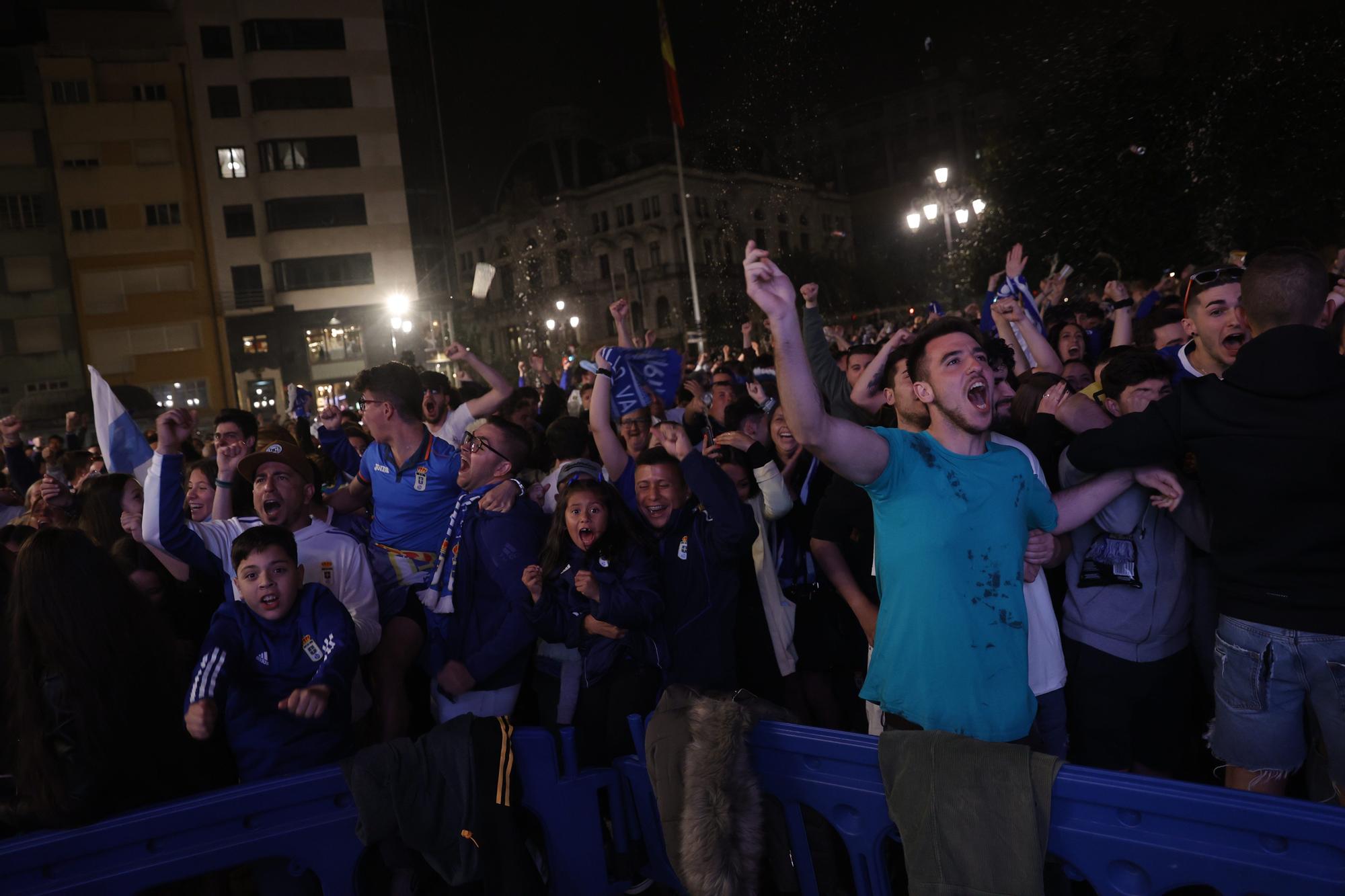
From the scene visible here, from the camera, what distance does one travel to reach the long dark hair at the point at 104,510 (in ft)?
15.3

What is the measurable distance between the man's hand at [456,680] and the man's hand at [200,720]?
120cm

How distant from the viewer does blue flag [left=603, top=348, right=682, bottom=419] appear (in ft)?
18.6

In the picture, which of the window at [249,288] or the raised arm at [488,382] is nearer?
the raised arm at [488,382]

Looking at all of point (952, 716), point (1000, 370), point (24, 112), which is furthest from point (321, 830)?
point (24, 112)

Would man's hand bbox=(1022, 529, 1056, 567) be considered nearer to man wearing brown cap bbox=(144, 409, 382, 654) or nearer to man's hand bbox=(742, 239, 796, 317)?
man's hand bbox=(742, 239, 796, 317)

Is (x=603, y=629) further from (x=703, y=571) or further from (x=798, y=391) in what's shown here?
(x=798, y=391)

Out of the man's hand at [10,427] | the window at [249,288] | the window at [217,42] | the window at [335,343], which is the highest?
the window at [217,42]

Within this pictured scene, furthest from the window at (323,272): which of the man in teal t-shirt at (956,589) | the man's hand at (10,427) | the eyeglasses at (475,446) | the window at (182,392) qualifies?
the man in teal t-shirt at (956,589)

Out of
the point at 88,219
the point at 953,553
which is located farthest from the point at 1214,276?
the point at 88,219

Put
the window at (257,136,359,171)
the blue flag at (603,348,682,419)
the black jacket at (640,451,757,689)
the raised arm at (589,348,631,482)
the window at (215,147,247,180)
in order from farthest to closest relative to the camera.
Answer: the window at (257,136,359,171) < the window at (215,147,247,180) < the blue flag at (603,348,682,419) < the raised arm at (589,348,631,482) < the black jacket at (640,451,757,689)

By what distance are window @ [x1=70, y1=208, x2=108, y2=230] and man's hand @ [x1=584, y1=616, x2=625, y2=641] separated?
4780cm

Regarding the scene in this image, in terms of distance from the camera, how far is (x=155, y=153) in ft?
139

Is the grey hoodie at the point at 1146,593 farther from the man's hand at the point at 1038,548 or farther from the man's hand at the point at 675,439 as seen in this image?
the man's hand at the point at 675,439

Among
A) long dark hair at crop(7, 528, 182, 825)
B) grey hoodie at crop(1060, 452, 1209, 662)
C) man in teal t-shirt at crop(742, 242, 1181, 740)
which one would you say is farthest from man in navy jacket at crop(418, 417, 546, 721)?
grey hoodie at crop(1060, 452, 1209, 662)
